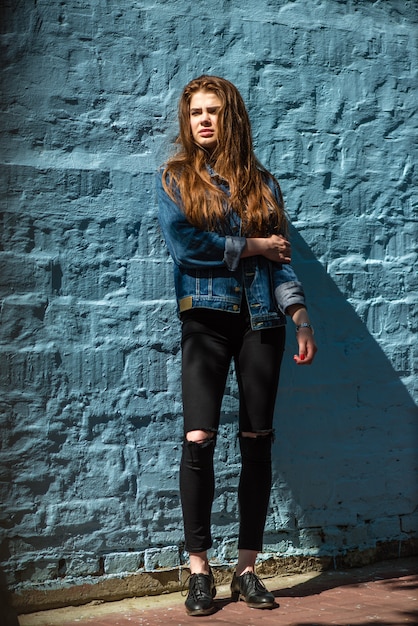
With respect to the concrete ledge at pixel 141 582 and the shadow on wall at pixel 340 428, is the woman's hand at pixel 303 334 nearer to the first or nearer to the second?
the shadow on wall at pixel 340 428

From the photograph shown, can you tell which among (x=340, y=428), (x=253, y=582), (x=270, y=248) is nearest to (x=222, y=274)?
(x=270, y=248)

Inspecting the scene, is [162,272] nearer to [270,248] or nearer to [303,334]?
[270,248]

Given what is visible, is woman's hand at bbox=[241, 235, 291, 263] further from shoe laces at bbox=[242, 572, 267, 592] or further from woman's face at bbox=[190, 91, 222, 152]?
shoe laces at bbox=[242, 572, 267, 592]

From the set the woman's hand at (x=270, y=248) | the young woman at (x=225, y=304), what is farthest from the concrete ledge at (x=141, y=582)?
the woman's hand at (x=270, y=248)

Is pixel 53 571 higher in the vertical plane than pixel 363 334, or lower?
lower

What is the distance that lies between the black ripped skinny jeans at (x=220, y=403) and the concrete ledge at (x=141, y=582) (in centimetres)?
40

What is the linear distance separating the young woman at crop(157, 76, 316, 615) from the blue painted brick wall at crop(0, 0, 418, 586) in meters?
0.33

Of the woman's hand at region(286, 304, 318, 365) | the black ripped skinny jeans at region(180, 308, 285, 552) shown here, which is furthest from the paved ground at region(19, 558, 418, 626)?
the woman's hand at region(286, 304, 318, 365)

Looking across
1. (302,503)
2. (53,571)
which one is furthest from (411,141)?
(53,571)

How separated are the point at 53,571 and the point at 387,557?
69.1 inches

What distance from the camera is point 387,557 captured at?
16.2ft

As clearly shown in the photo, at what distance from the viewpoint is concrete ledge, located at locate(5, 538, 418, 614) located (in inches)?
162

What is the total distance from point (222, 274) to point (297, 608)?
1.44 meters

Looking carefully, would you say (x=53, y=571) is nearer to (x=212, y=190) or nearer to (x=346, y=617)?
(x=346, y=617)
